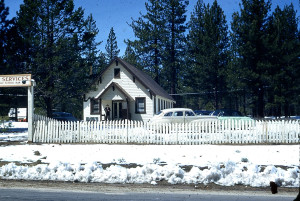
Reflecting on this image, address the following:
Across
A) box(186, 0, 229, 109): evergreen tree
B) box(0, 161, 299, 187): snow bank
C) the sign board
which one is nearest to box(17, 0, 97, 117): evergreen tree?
the sign board

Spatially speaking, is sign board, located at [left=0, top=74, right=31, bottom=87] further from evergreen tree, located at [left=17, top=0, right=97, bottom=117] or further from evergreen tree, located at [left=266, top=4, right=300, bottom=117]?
evergreen tree, located at [left=266, top=4, right=300, bottom=117]

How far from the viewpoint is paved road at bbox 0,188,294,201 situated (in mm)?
6500

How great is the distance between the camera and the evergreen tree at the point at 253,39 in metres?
35.4

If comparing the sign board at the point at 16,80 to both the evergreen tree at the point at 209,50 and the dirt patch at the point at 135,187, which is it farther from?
the evergreen tree at the point at 209,50

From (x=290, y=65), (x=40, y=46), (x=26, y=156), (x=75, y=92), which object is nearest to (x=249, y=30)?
(x=290, y=65)

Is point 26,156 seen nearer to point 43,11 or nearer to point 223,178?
point 223,178

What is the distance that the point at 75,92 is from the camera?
28891mm

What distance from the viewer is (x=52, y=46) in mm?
26266

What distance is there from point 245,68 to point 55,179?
105ft

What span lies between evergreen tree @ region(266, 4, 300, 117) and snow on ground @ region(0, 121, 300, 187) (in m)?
25.3

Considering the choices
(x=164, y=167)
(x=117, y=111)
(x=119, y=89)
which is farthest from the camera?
(x=117, y=111)

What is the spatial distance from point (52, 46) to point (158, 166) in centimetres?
2047

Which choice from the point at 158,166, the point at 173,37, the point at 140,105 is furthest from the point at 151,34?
the point at 158,166

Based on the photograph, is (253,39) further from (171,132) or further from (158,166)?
(158,166)
